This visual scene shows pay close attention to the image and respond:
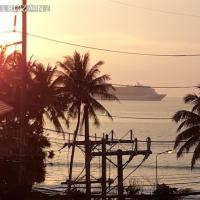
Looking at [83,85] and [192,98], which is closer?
[192,98]

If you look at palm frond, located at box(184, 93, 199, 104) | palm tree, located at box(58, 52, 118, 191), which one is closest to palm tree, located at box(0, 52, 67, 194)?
palm tree, located at box(58, 52, 118, 191)

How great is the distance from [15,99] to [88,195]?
407 inches

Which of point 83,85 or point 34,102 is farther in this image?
point 83,85

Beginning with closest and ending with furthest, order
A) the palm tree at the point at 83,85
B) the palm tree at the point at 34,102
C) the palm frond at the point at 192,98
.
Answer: the palm tree at the point at 34,102 < the palm frond at the point at 192,98 < the palm tree at the point at 83,85

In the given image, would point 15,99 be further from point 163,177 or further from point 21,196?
point 163,177

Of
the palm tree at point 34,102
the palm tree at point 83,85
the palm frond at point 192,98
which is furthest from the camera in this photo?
the palm tree at point 83,85

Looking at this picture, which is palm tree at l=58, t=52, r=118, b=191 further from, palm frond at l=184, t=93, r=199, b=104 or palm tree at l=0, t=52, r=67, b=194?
palm frond at l=184, t=93, r=199, b=104

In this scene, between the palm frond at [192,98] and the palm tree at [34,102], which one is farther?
the palm frond at [192,98]

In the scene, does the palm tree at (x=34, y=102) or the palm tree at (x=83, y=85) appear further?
the palm tree at (x=83, y=85)

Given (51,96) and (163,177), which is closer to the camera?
(51,96)

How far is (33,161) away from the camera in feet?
112

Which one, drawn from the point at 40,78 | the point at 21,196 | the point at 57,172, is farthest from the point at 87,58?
the point at 57,172

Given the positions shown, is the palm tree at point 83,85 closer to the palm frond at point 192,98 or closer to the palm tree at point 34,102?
the palm tree at point 34,102

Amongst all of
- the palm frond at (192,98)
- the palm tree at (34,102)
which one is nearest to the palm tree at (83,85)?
the palm tree at (34,102)
